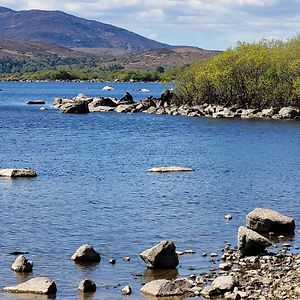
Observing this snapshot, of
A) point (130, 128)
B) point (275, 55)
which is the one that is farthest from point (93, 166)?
point (275, 55)

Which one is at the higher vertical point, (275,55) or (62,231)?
(275,55)

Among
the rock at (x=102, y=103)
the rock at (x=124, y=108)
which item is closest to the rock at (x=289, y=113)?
the rock at (x=124, y=108)

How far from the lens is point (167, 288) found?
25594mm

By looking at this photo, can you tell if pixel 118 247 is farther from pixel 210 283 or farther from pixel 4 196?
pixel 4 196

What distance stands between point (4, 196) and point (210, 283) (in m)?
21.0

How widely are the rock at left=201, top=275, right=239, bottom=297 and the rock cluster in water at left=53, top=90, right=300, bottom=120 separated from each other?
88329 mm

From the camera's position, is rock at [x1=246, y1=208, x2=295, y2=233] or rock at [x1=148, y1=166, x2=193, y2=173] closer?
rock at [x1=246, y1=208, x2=295, y2=233]

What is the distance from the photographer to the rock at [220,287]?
25.1m

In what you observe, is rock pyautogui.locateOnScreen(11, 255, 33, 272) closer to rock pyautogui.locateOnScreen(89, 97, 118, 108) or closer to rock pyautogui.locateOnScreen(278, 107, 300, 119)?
rock pyautogui.locateOnScreen(278, 107, 300, 119)

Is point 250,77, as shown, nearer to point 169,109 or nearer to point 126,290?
point 169,109

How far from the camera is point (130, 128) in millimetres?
100750

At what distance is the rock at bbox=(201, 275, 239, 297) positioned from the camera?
25.1 m

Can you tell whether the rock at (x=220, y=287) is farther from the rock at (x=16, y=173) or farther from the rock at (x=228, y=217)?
the rock at (x=16, y=173)

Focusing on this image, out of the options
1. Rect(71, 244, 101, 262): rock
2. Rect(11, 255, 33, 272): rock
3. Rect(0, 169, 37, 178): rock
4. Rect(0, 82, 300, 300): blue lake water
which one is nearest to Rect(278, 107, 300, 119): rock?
Rect(0, 82, 300, 300): blue lake water
